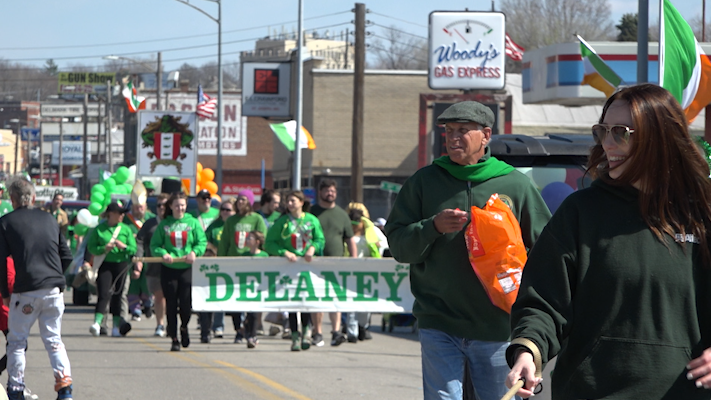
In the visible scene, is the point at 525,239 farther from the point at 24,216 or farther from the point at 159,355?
the point at 159,355

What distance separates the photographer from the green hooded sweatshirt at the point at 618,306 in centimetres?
314

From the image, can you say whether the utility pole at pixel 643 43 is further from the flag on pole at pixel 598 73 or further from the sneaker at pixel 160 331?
the sneaker at pixel 160 331

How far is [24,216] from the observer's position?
8.48 metres

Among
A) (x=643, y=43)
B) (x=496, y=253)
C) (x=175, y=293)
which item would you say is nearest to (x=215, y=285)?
(x=175, y=293)

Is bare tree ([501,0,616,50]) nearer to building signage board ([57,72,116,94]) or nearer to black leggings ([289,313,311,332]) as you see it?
black leggings ([289,313,311,332])

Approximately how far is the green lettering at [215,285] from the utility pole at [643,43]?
17.8 feet

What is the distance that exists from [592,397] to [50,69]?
180 meters

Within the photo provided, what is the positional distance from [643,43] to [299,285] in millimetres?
4937

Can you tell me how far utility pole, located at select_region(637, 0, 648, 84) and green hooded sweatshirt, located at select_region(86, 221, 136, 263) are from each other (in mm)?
7256

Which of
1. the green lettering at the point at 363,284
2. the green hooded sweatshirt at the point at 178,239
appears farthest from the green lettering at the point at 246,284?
the green lettering at the point at 363,284

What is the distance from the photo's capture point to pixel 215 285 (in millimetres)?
12727

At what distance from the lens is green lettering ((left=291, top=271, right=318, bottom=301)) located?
12609mm

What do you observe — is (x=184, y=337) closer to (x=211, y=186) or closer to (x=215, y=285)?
(x=215, y=285)

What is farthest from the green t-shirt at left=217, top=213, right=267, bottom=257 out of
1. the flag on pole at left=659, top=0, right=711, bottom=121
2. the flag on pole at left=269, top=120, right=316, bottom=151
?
the flag on pole at left=269, top=120, right=316, bottom=151
